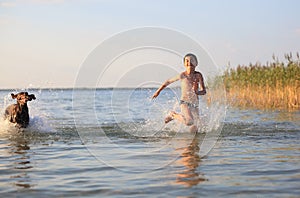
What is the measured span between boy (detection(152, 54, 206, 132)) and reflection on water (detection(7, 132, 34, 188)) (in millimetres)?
3196

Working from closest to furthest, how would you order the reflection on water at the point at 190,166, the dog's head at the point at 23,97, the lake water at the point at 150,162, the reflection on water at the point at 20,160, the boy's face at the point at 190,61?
the lake water at the point at 150,162
the reflection on water at the point at 190,166
the reflection on water at the point at 20,160
the boy's face at the point at 190,61
the dog's head at the point at 23,97

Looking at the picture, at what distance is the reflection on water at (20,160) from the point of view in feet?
19.3

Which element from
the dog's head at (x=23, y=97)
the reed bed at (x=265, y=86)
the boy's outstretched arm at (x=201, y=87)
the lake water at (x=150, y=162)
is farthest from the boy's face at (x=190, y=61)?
the reed bed at (x=265, y=86)

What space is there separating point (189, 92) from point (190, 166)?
4122mm

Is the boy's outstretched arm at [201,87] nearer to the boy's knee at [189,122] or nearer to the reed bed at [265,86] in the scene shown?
the boy's knee at [189,122]

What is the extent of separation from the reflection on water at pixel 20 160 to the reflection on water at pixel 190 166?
6.16 feet

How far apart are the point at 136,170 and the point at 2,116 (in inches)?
232

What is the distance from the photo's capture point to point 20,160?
24.6 ft

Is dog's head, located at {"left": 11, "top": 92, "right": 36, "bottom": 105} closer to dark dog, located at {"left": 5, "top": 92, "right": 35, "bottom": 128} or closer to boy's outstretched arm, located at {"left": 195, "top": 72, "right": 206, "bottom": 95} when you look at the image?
dark dog, located at {"left": 5, "top": 92, "right": 35, "bottom": 128}

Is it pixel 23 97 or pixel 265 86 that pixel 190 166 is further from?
pixel 265 86

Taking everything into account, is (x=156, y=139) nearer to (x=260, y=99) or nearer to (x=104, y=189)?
(x=104, y=189)

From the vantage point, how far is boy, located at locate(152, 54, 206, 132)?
1058 cm

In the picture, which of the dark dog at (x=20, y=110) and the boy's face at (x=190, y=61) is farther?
the dark dog at (x=20, y=110)

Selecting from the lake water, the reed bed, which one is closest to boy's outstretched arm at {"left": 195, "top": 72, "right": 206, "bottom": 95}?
the lake water
